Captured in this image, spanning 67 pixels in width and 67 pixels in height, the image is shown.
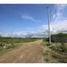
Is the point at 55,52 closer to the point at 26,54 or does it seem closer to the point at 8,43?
the point at 26,54

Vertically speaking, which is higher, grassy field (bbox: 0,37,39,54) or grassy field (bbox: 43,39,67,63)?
grassy field (bbox: 0,37,39,54)

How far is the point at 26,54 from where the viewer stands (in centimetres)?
204

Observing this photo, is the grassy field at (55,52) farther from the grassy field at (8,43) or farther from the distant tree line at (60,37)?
the grassy field at (8,43)

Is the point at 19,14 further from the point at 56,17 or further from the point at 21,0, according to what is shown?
the point at 56,17

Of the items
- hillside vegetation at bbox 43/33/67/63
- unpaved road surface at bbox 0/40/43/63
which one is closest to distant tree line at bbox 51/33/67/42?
hillside vegetation at bbox 43/33/67/63

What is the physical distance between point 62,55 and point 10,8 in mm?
717

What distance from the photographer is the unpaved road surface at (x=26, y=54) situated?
6.64ft

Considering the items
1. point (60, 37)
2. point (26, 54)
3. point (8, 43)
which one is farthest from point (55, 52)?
point (8, 43)

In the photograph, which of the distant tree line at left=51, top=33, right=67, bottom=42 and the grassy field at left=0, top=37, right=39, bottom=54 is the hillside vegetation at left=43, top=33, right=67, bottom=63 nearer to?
the distant tree line at left=51, top=33, right=67, bottom=42

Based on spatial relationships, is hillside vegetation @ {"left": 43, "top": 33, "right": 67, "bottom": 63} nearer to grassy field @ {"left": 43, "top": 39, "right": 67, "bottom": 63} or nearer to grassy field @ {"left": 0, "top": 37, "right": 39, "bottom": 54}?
grassy field @ {"left": 43, "top": 39, "right": 67, "bottom": 63}

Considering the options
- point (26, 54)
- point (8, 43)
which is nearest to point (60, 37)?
point (26, 54)

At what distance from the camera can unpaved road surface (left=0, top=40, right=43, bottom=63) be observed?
203 centimetres

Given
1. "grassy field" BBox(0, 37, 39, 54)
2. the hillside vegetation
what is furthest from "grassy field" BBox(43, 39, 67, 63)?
"grassy field" BBox(0, 37, 39, 54)

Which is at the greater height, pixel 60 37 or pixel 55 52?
pixel 60 37
